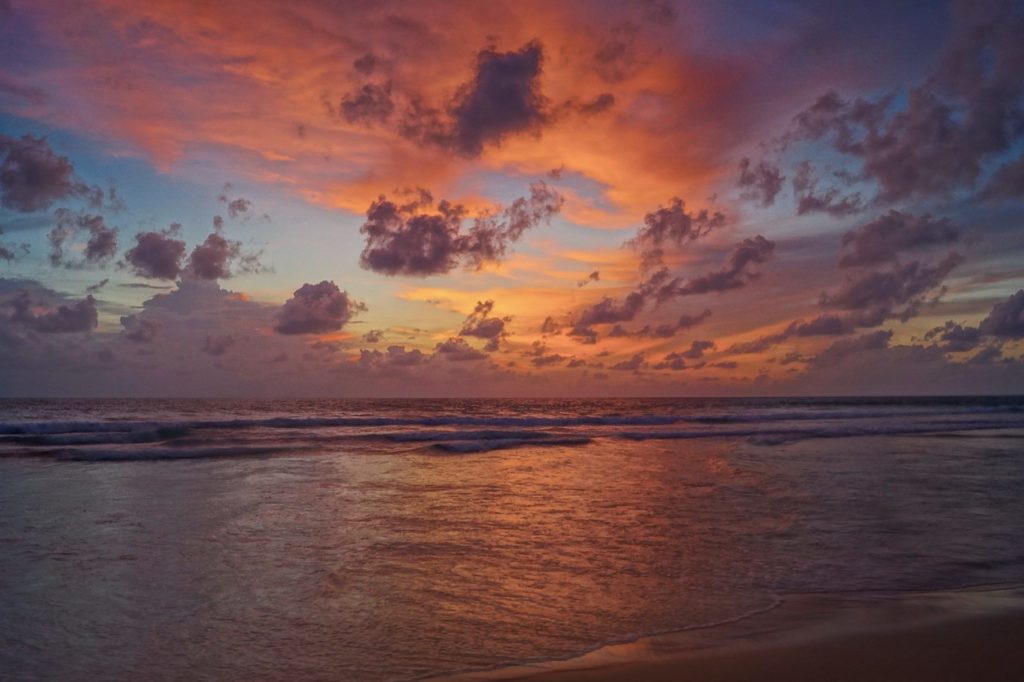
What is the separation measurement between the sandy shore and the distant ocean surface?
327 mm

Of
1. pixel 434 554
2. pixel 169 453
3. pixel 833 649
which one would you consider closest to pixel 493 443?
pixel 169 453

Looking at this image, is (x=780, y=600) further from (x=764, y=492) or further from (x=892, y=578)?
(x=764, y=492)

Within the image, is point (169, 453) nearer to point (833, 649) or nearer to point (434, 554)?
point (434, 554)

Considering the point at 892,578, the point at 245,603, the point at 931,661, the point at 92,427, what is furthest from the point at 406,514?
the point at 92,427

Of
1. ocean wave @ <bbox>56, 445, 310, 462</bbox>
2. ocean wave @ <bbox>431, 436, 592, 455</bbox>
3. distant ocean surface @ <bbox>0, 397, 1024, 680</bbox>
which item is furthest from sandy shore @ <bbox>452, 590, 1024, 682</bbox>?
ocean wave @ <bbox>56, 445, 310, 462</bbox>

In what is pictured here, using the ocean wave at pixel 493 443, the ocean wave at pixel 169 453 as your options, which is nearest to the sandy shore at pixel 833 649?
the ocean wave at pixel 493 443

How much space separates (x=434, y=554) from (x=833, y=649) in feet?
15.3

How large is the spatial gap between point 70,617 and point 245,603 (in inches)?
60.3

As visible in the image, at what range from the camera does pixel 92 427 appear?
32.5 m

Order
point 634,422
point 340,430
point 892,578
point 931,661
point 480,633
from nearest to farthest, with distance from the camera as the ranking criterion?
1. point 931,661
2. point 480,633
3. point 892,578
4. point 340,430
5. point 634,422

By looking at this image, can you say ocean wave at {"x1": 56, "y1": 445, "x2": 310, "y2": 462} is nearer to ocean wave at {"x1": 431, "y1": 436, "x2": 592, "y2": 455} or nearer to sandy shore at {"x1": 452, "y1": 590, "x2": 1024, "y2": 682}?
ocean wave at {"x1": 431, "y1": 436, "x2": 592, "y2": 455}

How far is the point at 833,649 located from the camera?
5.07 metres

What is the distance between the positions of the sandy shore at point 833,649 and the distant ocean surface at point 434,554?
12.9 inches

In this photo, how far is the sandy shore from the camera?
4598 mm
